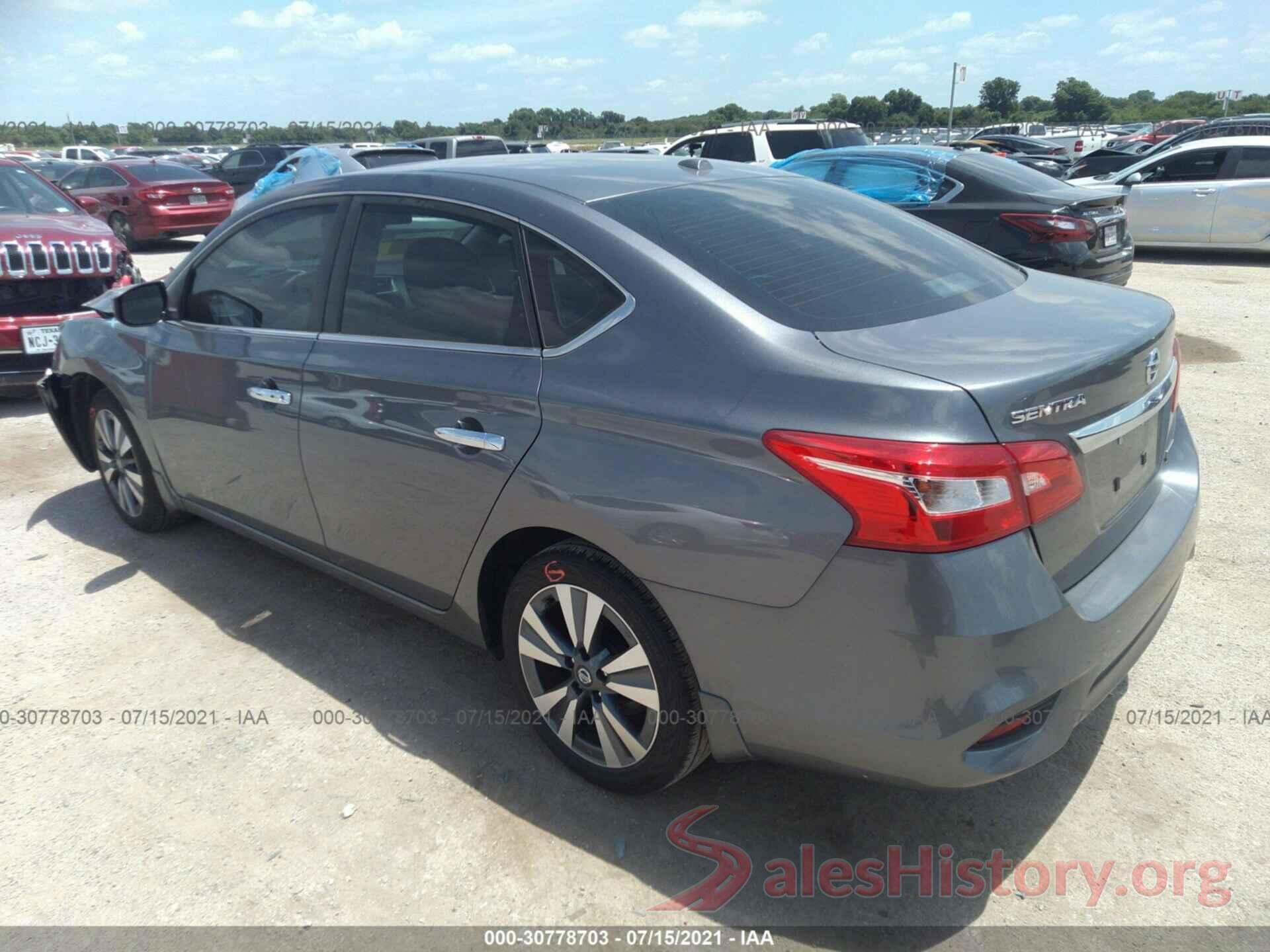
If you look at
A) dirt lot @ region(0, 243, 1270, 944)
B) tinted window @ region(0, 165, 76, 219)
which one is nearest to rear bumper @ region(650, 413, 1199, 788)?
dirt lot @ region(0, 243, 1270, 944)

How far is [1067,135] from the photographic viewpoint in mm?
38625

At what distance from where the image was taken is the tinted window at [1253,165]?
465 inches

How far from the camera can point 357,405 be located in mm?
3111

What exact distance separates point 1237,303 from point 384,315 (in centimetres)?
944

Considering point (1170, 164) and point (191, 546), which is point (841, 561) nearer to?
point (191, 546)

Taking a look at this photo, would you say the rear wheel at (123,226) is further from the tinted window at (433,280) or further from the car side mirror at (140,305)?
the tinted window at (433,280)

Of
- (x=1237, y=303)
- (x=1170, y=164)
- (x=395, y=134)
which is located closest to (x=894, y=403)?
(x=1237, y=303)

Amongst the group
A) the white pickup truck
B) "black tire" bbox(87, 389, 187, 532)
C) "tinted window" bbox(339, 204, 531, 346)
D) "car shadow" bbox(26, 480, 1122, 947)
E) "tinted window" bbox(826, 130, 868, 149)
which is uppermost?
"tinted window" bbox(826, 130, 868, 149)

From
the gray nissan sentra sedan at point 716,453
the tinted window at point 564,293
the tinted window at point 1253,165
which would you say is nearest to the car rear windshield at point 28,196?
the gray nissan sentra sedan at point 716,453

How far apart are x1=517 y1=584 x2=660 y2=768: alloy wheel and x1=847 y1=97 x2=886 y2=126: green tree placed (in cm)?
6187

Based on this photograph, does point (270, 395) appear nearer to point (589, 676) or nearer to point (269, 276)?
point (269, 276)

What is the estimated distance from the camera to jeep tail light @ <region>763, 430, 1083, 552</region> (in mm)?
2002

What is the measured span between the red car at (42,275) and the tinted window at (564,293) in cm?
465

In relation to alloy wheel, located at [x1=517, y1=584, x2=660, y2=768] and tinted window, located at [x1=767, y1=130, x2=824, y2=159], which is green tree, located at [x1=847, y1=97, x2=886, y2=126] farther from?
alloy wheel, located at [x1=517, y1=584, x2=660, y2=768]
